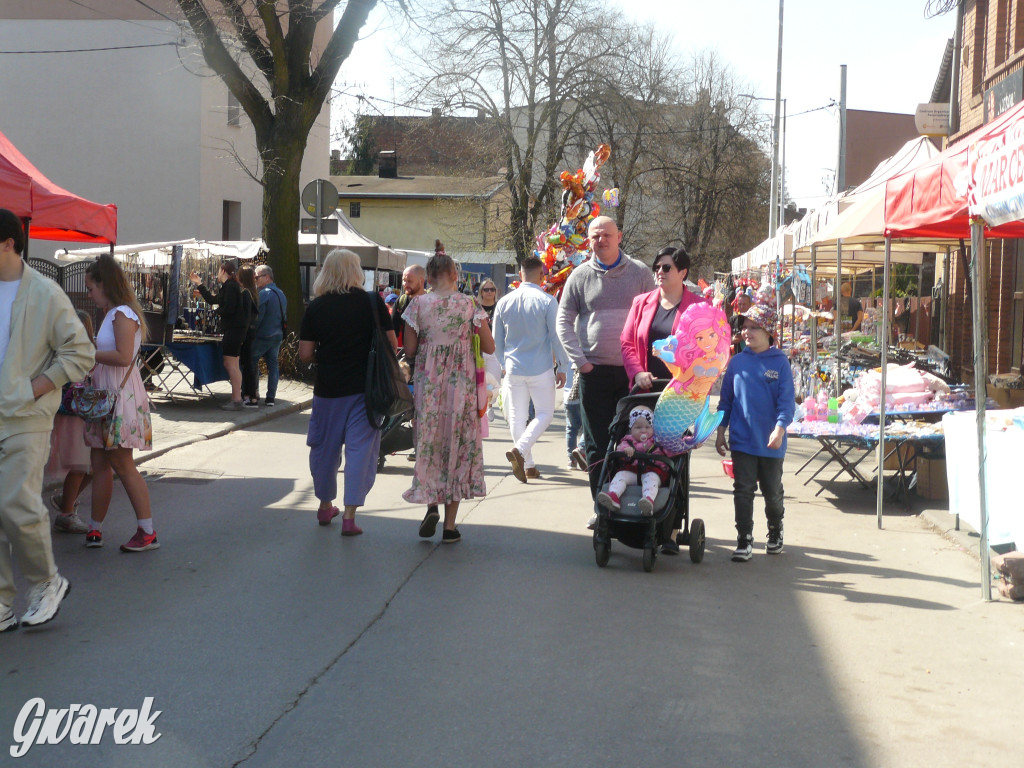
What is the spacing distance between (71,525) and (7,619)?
235cm

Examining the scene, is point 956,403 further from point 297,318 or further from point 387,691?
point 297,318

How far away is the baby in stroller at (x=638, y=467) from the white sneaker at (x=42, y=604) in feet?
9.61

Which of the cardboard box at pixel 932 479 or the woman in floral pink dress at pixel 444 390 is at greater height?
the woman in floral pink dress at pixel 444 390

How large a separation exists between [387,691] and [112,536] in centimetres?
366

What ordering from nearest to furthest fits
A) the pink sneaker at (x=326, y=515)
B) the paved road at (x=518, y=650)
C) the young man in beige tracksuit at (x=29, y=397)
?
1. the paved road at (x=518, y=650)
2. the young man in beige tracksuit at (x=29, y=397)
3. the pink sneaker at (x=326, y=515)

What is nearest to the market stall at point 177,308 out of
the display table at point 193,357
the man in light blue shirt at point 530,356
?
the display table at point 193,357

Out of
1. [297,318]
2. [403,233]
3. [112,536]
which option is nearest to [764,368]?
[112,536]

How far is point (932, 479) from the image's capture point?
9172mm

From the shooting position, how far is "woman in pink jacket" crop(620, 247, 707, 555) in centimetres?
685

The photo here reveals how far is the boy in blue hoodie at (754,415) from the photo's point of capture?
22.3 feet

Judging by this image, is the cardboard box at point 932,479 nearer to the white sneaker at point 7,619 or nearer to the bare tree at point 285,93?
the white sneaker at point 7,619

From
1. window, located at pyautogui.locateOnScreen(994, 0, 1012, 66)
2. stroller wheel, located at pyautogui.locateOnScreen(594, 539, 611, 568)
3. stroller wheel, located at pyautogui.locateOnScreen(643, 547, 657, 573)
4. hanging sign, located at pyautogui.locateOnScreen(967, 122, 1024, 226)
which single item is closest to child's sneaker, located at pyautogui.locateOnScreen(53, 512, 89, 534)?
stroller wheel, located at pyautogui.locateOnScreen(594, 539, 611, 568)

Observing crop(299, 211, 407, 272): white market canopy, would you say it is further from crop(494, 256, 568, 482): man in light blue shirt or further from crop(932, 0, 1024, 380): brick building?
crop(494, 256, 568, 482): man in light blue shirt

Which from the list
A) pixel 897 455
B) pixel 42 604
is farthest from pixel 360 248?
pixel 42 604
